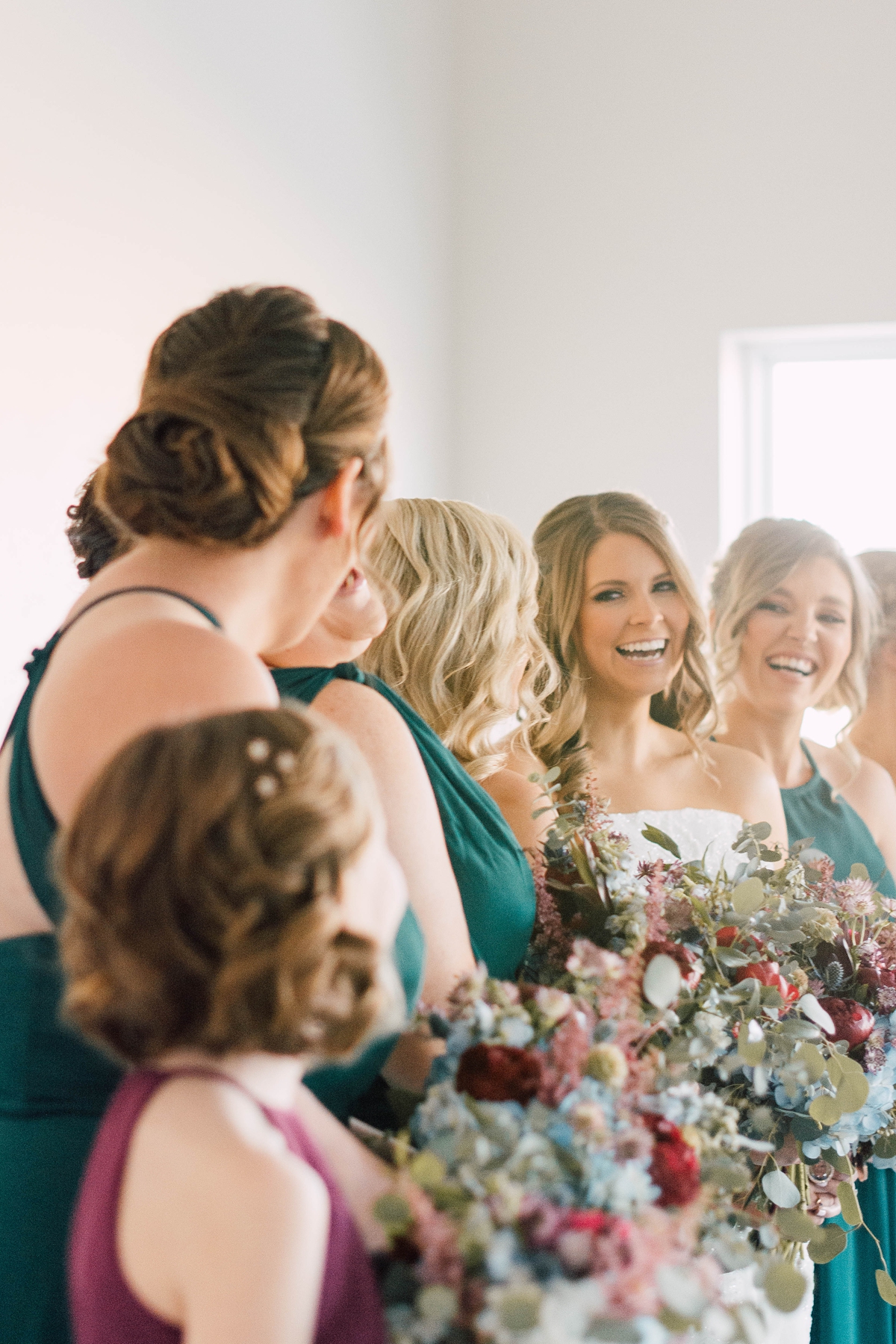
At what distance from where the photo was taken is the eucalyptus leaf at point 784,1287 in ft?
2.94

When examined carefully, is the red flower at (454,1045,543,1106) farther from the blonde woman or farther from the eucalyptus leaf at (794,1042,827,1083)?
the blonde woman

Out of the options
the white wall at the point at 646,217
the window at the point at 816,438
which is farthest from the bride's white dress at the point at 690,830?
the window at the point at 816,438

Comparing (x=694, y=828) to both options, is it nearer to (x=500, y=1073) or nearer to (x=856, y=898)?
(x=856, y=898)

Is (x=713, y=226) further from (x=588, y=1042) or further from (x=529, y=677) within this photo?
(x=588, y=1042)

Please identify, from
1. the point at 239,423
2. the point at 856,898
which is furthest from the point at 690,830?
the point at 239,423

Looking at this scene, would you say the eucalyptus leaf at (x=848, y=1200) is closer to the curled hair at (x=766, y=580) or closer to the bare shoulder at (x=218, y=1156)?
the bare shoulder at (x=218, y=1156)

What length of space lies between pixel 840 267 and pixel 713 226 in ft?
1.41

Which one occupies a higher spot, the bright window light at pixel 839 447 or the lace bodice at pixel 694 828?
the bright window light at pixel 839 447

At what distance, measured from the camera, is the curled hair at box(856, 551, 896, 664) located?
3.13 m

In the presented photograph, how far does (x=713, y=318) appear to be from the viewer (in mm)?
4184

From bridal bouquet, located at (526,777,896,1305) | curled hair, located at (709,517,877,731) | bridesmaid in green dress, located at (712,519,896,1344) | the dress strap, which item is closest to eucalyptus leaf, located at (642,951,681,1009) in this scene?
bridal bouquet, located at (526,777,896,1305)

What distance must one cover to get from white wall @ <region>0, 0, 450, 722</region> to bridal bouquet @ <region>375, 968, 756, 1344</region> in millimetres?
1307

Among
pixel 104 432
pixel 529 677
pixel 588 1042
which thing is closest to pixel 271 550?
pixel 588 1042

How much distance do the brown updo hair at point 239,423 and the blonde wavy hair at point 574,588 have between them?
125 centimetres
